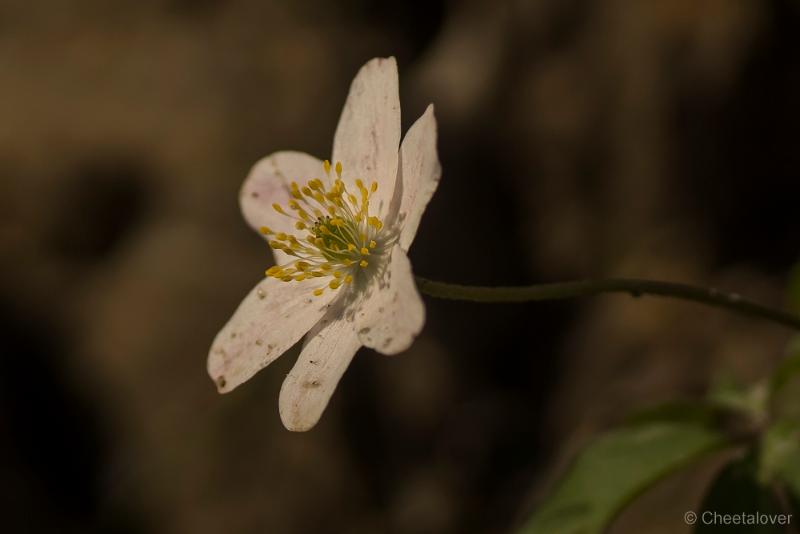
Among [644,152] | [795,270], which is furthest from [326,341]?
[644,152]

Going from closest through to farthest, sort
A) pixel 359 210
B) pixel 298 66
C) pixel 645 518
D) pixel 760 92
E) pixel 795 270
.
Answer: pixel 359 210
pixel 795 270
pixel 645 518
pixel 760 92
pixel 298 66

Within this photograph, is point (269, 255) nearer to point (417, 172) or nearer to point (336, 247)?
point (336, 247)

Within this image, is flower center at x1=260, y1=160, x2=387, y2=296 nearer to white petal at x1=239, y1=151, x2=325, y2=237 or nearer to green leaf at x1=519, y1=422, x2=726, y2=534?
white petal at x1=239, y1=151, x2=325, y2=237

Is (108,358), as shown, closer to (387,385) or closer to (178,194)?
(178,194)

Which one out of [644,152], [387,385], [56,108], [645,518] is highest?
[56,108]

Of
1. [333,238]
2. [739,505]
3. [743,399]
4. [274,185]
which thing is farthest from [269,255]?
[739,505]

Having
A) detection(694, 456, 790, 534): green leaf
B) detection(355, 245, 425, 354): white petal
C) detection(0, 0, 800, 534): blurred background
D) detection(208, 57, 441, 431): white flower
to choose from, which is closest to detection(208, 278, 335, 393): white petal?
detection(208, 57, 441, 431): white flower

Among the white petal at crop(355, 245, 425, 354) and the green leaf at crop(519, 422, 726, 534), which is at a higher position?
the white petal at crop(355, 245, 425, 354)
